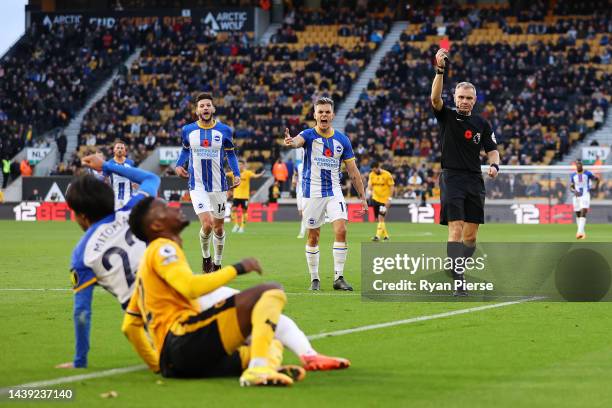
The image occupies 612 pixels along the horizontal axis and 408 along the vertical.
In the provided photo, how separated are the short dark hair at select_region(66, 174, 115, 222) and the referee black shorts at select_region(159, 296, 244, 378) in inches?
43.8

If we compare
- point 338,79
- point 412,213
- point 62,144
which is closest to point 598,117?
point 412,213

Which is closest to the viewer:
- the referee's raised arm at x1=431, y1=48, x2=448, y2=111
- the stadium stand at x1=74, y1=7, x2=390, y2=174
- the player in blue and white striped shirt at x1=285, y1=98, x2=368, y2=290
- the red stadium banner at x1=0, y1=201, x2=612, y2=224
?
the referee's raised arm at x1=431, y1=48, x2=448, y2=111

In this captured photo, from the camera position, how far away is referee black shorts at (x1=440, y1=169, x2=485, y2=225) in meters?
11.8

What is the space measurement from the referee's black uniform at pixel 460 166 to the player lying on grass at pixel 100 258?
498 centimetres

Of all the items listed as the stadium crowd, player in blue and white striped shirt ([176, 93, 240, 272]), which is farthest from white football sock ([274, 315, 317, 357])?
the stadium crowd

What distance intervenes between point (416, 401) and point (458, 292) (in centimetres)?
565

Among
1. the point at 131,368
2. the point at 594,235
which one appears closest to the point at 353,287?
the point at 131,368

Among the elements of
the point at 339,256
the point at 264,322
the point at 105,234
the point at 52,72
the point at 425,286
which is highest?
the point at 52,72

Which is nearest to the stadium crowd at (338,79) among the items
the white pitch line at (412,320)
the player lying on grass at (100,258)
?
the white pitch line at (412,320)

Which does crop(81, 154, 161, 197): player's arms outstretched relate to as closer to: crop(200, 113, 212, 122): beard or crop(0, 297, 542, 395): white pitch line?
crop(0, 297, 542, 395): white pitch line

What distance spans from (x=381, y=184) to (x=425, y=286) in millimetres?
18896

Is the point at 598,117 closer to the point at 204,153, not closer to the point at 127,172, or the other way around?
the point at 204,153

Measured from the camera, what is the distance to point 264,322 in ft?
21.0

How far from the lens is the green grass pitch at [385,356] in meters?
6.22
